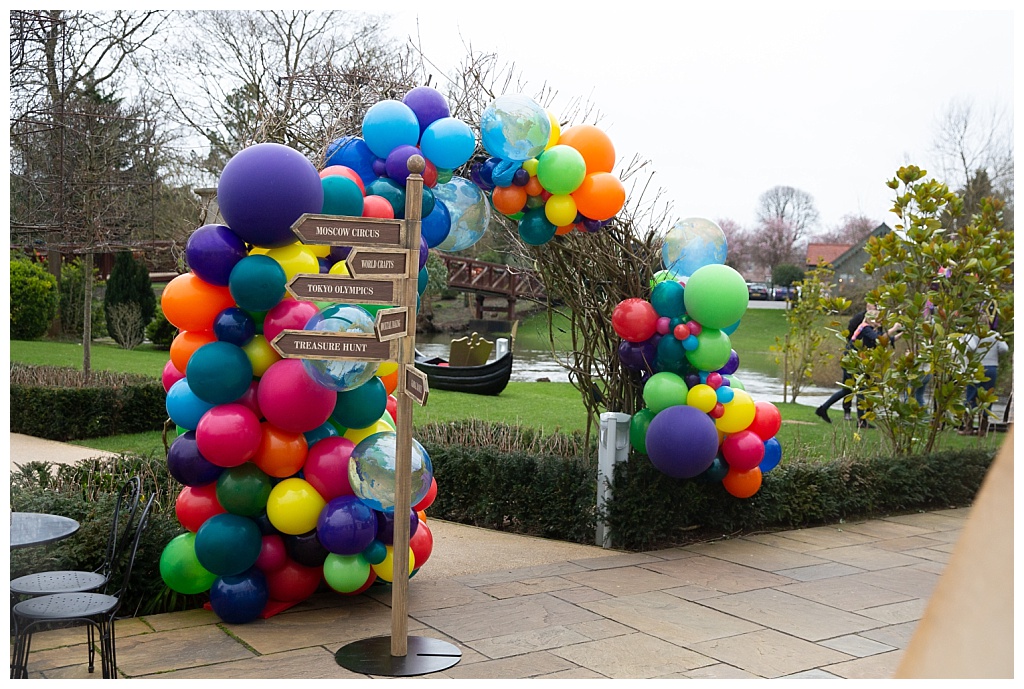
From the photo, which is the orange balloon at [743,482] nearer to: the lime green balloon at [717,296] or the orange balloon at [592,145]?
the lime green balloon at [717,296]

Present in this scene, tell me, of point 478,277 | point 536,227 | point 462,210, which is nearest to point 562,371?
point 478,277

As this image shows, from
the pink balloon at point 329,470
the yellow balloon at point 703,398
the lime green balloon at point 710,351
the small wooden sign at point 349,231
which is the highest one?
the small wooden sign at point 349,231

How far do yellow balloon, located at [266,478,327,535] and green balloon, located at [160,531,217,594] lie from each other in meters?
0.42

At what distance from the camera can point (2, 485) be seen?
3467 mm

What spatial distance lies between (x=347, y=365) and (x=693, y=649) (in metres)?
2.13

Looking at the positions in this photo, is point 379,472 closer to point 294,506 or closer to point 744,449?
point 294,506

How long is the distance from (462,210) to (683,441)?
81.3 inches

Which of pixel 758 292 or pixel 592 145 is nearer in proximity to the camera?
pixel 592 145

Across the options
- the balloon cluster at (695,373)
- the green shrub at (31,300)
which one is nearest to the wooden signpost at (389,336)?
the balloon cluster at (695,373)

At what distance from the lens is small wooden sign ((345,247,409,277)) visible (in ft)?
13.0

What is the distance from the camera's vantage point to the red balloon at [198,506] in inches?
185

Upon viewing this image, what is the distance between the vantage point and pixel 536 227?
5.77 m

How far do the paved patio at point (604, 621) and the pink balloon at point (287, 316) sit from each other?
1501 millimetres

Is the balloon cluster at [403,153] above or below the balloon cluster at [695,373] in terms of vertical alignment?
above
